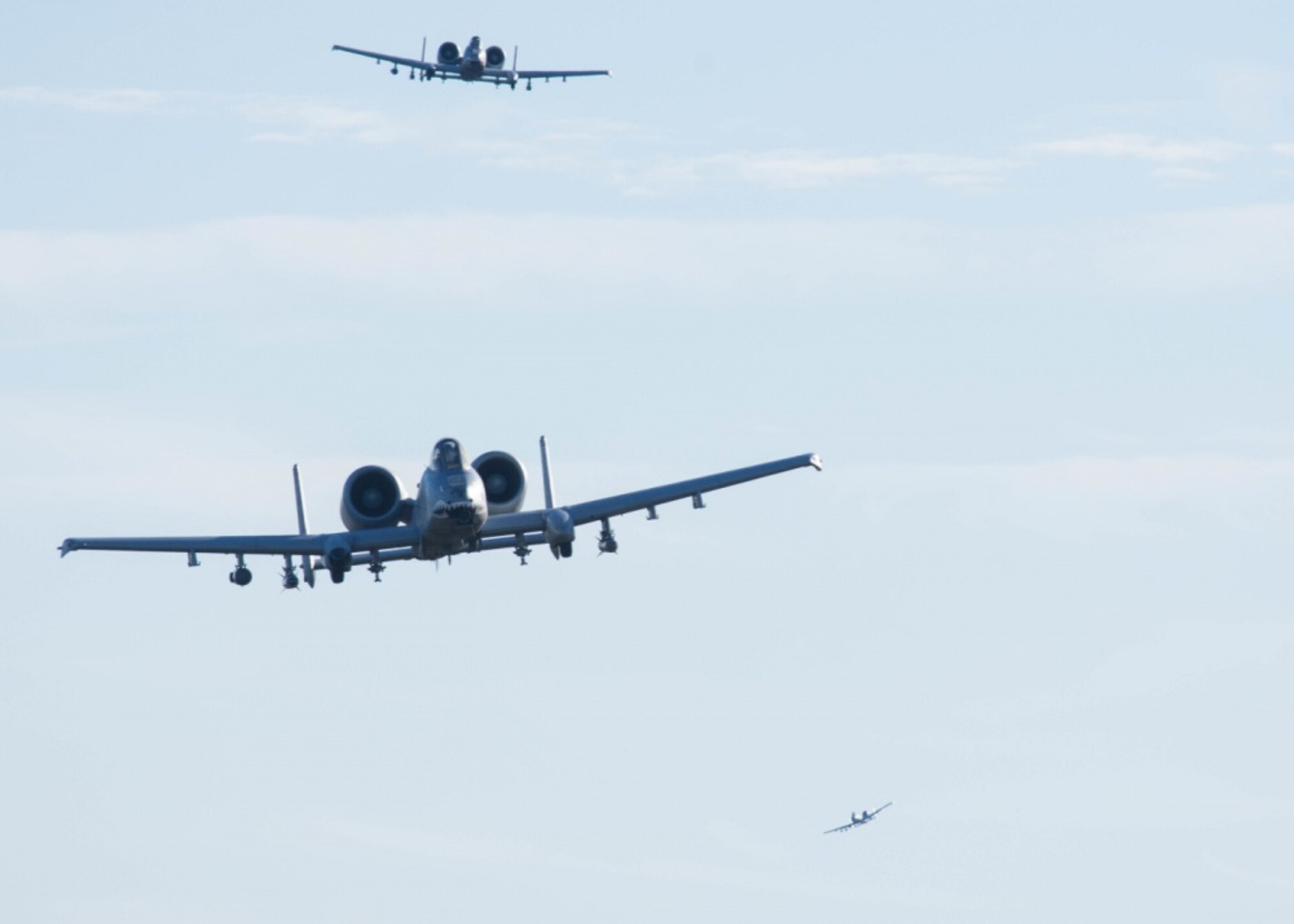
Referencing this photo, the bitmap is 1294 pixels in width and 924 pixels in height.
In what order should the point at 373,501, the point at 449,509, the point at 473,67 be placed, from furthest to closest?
the point at 473,67, the point at 373,501, the point at 449,509

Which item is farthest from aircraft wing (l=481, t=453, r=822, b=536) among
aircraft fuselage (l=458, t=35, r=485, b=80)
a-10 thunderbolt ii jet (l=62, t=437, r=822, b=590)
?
aircraft fuselage (l=458, t=35, r=485, b=80)

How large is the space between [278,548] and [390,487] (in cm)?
454

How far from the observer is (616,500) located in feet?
272

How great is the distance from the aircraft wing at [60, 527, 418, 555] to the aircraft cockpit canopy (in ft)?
7.96

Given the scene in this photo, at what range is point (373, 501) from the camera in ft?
263

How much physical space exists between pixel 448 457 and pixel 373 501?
467 centimetres

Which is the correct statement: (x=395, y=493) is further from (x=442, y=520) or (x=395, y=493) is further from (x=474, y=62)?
(x=474, y=62)

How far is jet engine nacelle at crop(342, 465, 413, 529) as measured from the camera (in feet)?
261

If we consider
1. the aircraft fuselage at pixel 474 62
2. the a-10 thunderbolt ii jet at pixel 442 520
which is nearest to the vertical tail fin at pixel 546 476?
the a-10 thunderbolt ii jet at pixel 442 520

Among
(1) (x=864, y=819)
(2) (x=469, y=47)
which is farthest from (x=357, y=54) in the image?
(1) (x=864, y=819)

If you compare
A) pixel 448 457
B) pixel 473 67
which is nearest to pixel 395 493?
pixel 448 457

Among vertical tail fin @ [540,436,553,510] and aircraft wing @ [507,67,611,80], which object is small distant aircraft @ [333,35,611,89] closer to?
aircraft wing @ [507,67,611,80]

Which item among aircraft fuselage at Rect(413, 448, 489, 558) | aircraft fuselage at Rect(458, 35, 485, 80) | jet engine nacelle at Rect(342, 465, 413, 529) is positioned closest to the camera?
aircraft fuselage at Rect(413, 448, 489, 558)

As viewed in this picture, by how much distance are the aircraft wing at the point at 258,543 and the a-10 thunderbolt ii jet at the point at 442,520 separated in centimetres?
2
